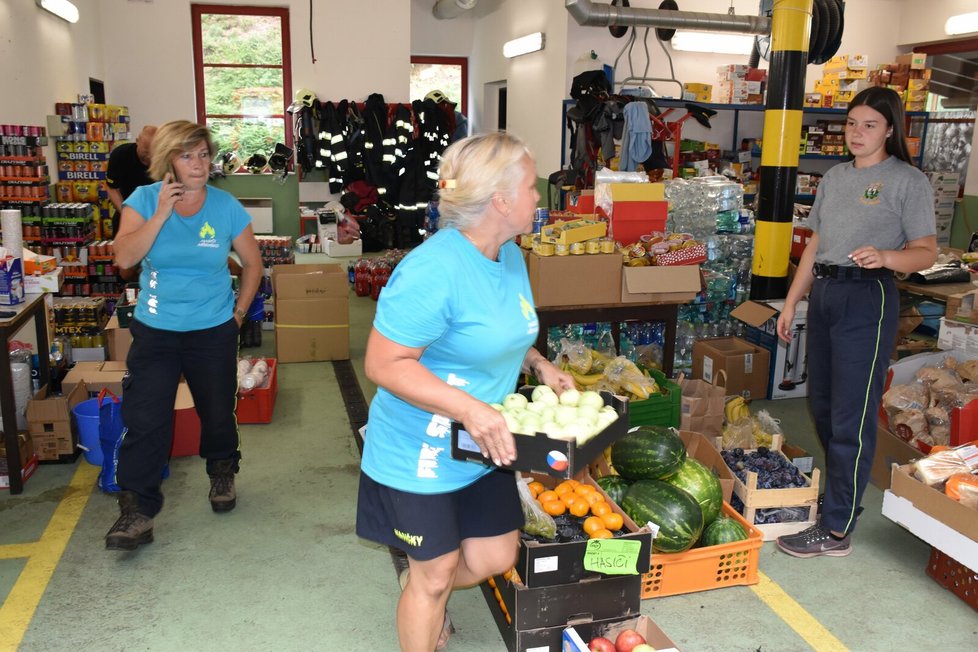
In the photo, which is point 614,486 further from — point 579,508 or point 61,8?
point 61,8

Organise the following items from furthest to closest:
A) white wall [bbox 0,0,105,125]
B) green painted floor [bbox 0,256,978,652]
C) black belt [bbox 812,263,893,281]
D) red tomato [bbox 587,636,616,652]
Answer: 1. white wall [bbox 0,0,105,125]
2. black belt [bbox 812,263,893,281]
3. green painted floor [bbox 0,256,978,652]
4. red tomato [bbox 587,636,616,652]

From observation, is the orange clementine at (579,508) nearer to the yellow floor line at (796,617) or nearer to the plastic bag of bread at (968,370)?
the yellow floor line at (796,617)

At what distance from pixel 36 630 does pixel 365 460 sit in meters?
1.48

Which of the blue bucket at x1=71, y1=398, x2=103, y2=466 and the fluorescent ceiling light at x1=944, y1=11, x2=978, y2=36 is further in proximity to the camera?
the fluorescent ceiling light at x1=944, y1=11, x2=978, y2=36

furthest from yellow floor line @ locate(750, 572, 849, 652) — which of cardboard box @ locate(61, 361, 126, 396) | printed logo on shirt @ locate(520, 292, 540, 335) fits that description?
cardboard box @ locate(61, 361, 126, 396)

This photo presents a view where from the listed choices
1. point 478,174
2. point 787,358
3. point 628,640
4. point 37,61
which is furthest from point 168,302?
point 37,61

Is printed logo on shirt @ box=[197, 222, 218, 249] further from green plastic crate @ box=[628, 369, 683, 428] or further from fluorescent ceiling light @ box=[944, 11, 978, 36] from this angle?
fluorescent ceiling light @ box=[944, 11, 978, 36]

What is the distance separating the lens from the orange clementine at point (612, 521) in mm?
2803

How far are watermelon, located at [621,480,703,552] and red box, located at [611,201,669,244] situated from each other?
2.04 metres

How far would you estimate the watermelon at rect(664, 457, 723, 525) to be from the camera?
3.18 metres

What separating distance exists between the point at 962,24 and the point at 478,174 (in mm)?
10265

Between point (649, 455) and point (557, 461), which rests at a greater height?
point (557, 461)

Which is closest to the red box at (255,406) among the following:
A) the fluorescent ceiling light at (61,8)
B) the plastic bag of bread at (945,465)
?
the plastic bag of bread at (945,465)

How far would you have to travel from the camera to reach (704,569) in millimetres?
3029
